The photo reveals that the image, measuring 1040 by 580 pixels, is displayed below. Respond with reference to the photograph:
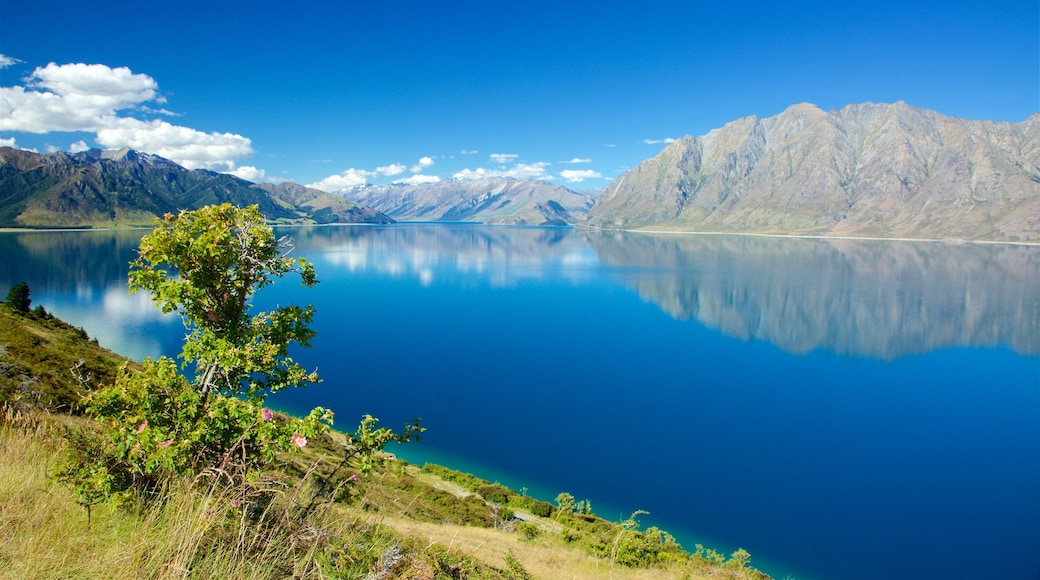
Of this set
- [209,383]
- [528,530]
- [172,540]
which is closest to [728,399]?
[528,530]

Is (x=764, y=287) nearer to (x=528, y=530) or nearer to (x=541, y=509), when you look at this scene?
(x=541, y=509)

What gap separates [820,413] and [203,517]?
50448 millimetres

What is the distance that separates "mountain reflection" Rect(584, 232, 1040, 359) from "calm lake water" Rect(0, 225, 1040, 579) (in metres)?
0.75

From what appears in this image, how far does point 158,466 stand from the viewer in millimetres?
6184

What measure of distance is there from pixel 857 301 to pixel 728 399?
6569 cm

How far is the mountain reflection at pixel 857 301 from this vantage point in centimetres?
7406

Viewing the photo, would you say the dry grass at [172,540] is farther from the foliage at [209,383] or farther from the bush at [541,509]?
the bush at [541,509]


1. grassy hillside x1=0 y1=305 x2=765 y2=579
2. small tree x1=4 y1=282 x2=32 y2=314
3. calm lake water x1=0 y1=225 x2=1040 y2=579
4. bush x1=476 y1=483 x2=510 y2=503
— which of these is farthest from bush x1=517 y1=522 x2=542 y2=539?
small tree x1=4 y1=282 x2=32 y2=314

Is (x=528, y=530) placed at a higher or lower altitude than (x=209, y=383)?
lower

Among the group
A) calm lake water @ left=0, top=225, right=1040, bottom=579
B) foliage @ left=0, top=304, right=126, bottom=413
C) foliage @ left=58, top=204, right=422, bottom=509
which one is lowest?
calm lake water @ left=0, top=225, right=1040, bottom=579

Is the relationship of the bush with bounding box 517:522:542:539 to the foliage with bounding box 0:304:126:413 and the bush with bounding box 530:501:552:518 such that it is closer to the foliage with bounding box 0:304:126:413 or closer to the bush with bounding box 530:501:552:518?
the bush with bounding box 530:501:552:518

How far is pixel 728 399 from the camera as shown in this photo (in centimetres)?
4797

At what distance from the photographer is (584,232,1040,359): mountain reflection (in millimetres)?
74062

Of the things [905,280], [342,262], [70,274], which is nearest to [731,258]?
[905,280]
